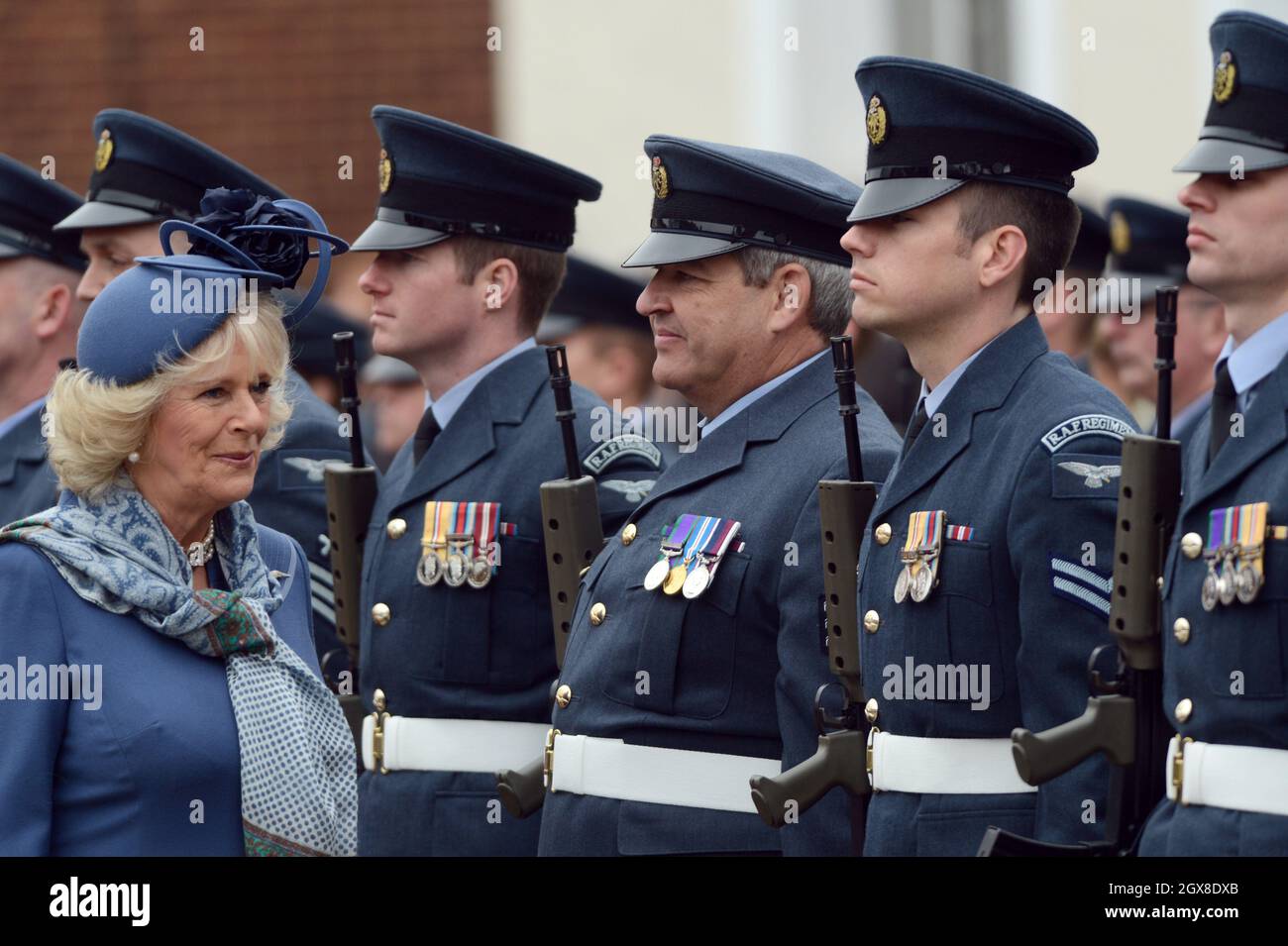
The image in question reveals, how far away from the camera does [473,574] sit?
5.54 meters

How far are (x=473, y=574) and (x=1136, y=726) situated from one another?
1.85m

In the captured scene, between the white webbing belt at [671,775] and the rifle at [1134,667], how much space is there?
31.9 inches

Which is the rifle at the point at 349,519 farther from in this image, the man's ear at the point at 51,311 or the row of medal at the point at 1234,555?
the row of medal at the point at 1234,555

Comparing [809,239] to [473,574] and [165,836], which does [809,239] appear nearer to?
[473,574]

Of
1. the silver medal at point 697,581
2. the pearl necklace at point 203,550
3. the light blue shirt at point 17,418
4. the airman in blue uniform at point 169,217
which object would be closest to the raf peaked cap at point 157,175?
the airman in blue uniform at point 169,217

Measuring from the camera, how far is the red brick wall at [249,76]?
37.9ft

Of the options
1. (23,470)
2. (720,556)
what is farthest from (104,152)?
(720,556)

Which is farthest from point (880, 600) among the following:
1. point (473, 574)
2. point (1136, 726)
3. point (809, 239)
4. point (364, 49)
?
point (364, 49)

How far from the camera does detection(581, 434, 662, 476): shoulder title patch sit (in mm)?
5570

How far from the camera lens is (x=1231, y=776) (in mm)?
3877

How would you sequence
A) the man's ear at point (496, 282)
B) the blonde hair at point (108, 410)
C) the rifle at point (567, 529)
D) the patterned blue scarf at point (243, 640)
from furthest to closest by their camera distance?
1. the man's ear at point (496, 282)
2. the rifle at point (567, 529)
3. the blonde hair at point (108, 410)
4. the patterned blue scarf at point (243, 640)

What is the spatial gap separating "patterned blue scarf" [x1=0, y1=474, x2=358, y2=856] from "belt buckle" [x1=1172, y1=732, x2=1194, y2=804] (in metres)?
1.38

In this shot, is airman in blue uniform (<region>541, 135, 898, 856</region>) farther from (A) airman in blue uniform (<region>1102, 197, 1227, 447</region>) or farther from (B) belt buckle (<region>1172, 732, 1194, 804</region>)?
(A) airman in blue uniform (<region>1102, 197, 1227, 447</region>)

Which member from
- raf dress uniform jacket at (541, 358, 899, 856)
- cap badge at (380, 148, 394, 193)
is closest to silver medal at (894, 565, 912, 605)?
raf dress uniform jacket at (541, 358, 899, 856)
